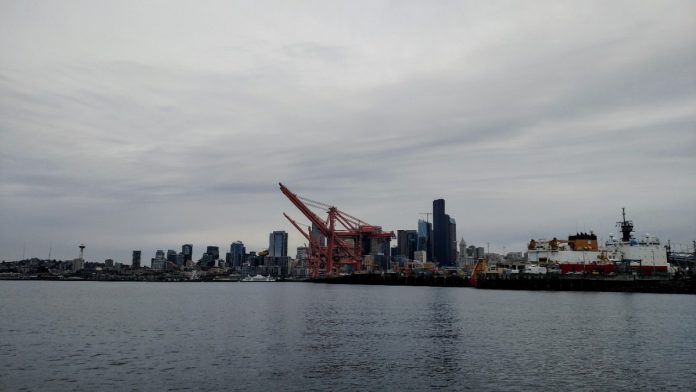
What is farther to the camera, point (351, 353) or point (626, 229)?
point (626, 229)

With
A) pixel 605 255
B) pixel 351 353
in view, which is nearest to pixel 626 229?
pixel 605 255

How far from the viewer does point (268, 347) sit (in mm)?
31141

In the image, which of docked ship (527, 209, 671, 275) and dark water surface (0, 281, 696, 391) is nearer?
dark water surface (0, 281, 696, 391)

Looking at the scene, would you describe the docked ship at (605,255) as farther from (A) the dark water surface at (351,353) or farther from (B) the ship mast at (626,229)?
(A) the dark water surface at (351,353)

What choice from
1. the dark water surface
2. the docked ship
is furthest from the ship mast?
the dark water surface

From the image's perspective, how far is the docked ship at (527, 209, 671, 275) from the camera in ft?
358

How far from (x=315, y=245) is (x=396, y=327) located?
132064 mm

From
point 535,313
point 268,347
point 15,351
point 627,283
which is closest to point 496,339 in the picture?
point 268,347

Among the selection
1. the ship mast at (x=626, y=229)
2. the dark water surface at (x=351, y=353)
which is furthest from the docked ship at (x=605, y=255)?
the dark water surface at (x=351, y=353)

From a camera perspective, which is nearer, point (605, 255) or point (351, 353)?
point (351, 353)

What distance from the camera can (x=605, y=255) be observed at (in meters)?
111

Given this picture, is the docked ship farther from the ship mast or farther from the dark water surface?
the dark water surface

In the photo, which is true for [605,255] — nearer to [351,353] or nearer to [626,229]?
[626,229]

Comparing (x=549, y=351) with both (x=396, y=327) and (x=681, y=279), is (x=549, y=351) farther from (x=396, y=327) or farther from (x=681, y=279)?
(x=681, y=279)
